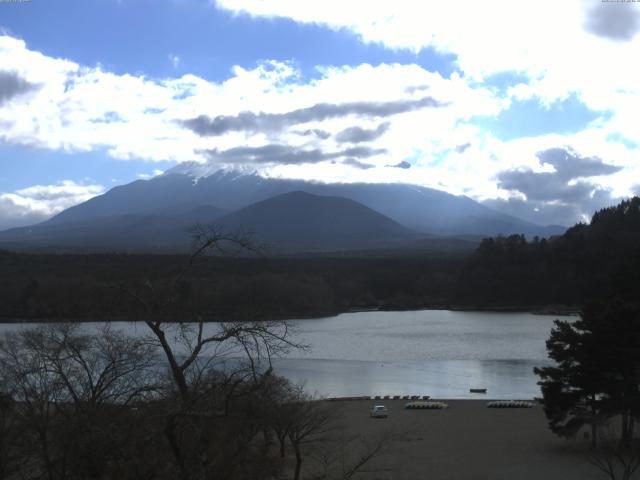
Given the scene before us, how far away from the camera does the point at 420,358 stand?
35594mm

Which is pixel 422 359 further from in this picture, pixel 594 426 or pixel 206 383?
pixel 206 383

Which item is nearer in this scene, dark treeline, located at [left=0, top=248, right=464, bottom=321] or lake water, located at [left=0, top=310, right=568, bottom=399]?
lake water, located at [left=0, top=310, right=568, bottom=399]

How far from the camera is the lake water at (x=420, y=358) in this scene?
27.4 m

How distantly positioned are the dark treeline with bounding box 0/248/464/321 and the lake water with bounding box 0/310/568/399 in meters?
2.88

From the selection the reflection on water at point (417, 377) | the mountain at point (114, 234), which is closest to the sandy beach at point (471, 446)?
the reflection on water at point (417, 377)

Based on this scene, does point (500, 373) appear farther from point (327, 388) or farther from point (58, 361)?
point (58, 361)

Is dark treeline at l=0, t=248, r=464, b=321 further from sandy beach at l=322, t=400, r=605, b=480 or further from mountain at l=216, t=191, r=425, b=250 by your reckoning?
mountain at l=216, t=191, r=425, b=250

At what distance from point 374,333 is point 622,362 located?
35452 millimetres

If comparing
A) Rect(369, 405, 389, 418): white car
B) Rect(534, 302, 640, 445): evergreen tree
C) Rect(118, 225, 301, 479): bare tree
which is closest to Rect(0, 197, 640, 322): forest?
Rect(369, 405, 389, 418): white car

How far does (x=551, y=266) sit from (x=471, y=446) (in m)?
61.0

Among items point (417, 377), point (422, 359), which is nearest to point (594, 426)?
point (417, 377)

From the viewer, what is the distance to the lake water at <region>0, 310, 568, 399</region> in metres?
27.4

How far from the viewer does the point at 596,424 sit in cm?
1387

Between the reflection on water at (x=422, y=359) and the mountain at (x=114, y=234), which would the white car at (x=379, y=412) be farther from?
the mountain at (x=114, y=234)
